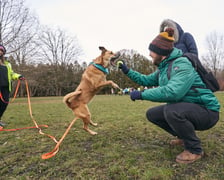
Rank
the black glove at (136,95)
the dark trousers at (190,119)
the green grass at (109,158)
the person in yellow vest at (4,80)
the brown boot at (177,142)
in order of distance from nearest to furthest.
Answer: the green grass at (109,158) → the dark trousers at (190,119) → the black glove at (136,95) → the brown boot at (177,142) → the person in yellow vest at (4,80)

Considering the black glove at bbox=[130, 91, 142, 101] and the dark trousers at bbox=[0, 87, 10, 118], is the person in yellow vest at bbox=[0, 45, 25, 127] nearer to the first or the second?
the dark trousers at bbox=[0, 87, 10, 118]

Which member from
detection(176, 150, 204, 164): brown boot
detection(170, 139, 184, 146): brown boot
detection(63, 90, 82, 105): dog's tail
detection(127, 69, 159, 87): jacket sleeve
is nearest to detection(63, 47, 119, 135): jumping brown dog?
detection(63, 90, 82, 105): dog's tail

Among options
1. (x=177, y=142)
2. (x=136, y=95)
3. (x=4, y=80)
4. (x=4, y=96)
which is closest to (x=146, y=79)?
(x=136, y=95)

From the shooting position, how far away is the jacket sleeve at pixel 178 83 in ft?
7.23

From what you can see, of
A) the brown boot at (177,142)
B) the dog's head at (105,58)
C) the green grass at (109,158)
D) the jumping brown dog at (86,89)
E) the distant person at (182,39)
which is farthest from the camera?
the dog's head at (105,58)

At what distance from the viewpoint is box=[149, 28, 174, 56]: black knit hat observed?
2421mm

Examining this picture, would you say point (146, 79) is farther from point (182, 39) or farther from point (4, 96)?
point (4, 96)

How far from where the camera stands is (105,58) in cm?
404

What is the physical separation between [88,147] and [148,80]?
166 cm

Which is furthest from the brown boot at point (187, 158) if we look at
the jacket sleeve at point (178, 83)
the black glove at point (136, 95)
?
the black glove at point (136, 95)

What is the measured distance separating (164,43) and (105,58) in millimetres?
1842

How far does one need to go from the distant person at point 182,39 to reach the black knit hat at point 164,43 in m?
0.45

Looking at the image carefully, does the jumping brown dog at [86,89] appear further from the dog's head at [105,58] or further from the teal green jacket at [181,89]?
the teal green jacket at [181,89]

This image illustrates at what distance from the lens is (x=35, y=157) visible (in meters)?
2.79
